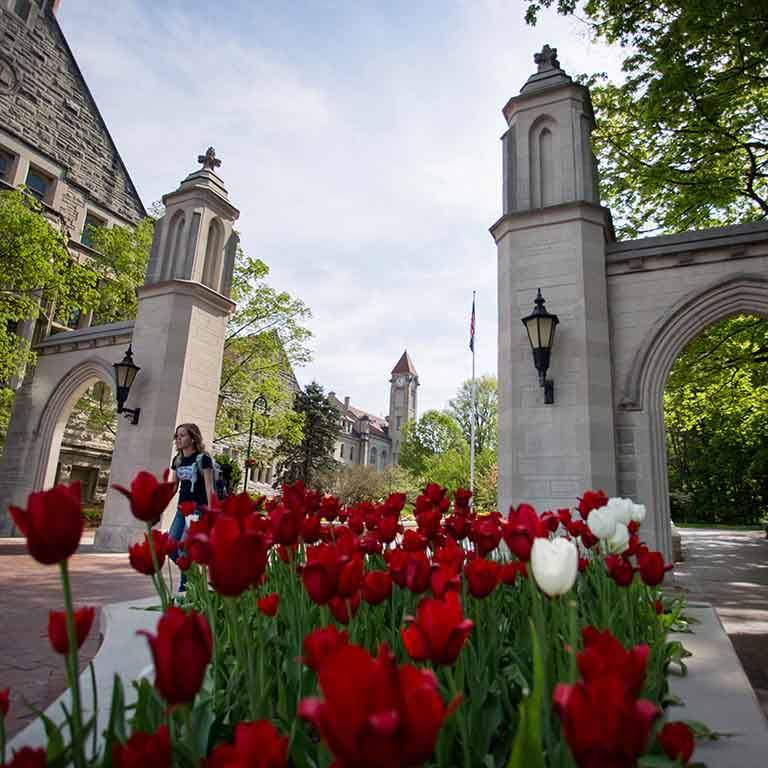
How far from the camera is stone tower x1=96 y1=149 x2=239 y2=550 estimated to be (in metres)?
9.86

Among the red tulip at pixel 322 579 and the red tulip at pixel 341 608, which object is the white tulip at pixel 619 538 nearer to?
the red tulip at pixel 341 608

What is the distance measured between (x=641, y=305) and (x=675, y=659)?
589 centimetres

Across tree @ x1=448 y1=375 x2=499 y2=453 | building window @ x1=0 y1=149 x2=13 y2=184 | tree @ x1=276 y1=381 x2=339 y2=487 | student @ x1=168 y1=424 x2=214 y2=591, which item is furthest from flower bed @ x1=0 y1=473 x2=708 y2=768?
tree @ x1=448 y1=375 x2=499 y2=453

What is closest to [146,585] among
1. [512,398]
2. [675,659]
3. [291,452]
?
[512,398]

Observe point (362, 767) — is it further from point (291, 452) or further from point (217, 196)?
point (291, 452)

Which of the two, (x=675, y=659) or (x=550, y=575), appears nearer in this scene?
(x=550, y=575)

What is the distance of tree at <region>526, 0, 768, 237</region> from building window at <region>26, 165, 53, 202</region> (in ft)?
57.6

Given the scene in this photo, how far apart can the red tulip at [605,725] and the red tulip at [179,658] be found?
47 cm

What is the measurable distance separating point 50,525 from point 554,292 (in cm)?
757

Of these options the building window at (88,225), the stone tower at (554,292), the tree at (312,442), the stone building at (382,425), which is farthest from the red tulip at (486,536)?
the stone building at (382,425)

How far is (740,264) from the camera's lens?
7.03 metres

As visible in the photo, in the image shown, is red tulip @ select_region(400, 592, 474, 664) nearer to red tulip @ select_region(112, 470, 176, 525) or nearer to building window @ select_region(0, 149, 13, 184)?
red tulip @ select_region(112, 470, 176, 525)

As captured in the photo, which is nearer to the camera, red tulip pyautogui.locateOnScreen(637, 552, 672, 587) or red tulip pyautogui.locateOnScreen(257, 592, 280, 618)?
red tulip pyautogui.locateOnScreen(257, 592, 280, 618)

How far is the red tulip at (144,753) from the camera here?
29.7 inches
